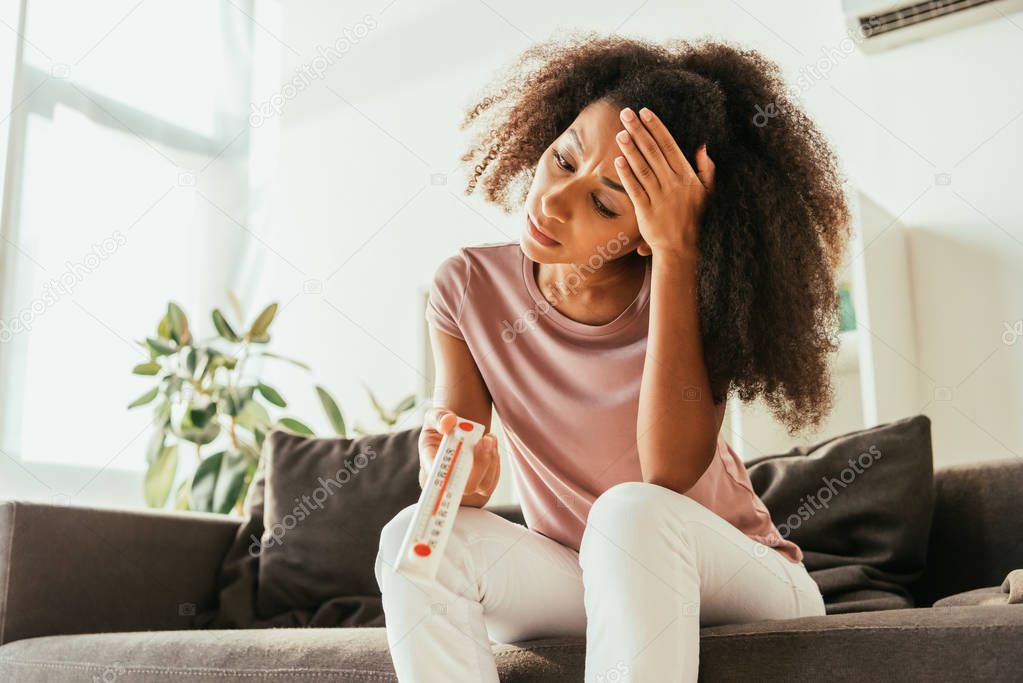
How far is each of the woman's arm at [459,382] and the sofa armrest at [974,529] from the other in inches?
28.3

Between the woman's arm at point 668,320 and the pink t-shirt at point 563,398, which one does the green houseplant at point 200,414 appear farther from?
the woman's arm at point 668,320

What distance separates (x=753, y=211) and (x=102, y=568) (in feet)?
3.95

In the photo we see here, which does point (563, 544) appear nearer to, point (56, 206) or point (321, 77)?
point (56, 206)

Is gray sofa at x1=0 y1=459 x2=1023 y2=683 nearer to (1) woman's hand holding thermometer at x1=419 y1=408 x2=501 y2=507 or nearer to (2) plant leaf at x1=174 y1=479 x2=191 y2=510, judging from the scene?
(1) woman's hand holding thermometer at x1=419 y1=408 x2=501 y2=507

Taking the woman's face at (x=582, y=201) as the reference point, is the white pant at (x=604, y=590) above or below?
below

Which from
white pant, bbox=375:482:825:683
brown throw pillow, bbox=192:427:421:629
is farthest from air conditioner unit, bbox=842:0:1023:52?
white pant, bbox=375:482:825:683

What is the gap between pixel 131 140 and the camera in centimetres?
299

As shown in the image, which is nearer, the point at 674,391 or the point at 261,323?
the point at 674,391

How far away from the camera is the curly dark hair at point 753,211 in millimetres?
1059

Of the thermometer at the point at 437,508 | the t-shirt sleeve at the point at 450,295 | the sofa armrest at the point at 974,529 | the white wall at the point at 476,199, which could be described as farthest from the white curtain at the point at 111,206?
the sofa armrest at the point at 974,529

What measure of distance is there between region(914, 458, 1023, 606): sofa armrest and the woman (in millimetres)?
440

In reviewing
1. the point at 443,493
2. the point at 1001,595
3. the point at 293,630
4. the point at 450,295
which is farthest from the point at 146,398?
the point at 1001,595

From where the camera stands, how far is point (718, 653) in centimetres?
91

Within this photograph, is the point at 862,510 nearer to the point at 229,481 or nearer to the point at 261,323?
the point at 229,481
